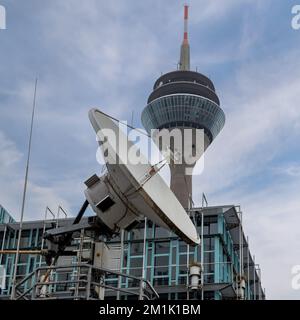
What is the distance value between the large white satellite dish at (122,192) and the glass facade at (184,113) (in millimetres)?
103516

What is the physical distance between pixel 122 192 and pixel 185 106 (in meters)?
105

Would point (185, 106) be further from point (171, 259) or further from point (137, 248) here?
point (171, 259)

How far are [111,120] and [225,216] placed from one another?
2891cm

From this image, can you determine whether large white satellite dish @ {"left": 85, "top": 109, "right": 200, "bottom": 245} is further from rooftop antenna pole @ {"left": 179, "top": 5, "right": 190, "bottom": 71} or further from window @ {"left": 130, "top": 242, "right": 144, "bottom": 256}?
rooftop antenna pole @ {"left": 179, "top": 5, "right": 190, "bottom": 71}

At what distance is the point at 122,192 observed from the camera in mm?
18750

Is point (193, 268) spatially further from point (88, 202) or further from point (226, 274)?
point (88, 202)

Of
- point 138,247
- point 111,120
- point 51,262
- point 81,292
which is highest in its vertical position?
point 138,247

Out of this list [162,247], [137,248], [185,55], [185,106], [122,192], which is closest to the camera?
[122,192]

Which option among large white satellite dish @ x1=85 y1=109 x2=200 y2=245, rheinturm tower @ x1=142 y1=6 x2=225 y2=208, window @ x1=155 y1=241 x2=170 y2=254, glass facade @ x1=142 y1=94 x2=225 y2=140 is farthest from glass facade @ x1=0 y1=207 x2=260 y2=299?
glass facade @ x1=142 y1=94 x2=225 y2=140

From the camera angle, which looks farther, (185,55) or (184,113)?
(185,55)

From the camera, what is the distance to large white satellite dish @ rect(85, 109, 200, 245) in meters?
18.5

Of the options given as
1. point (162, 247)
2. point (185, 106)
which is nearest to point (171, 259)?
point (162, 247)

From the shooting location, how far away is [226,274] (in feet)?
155
